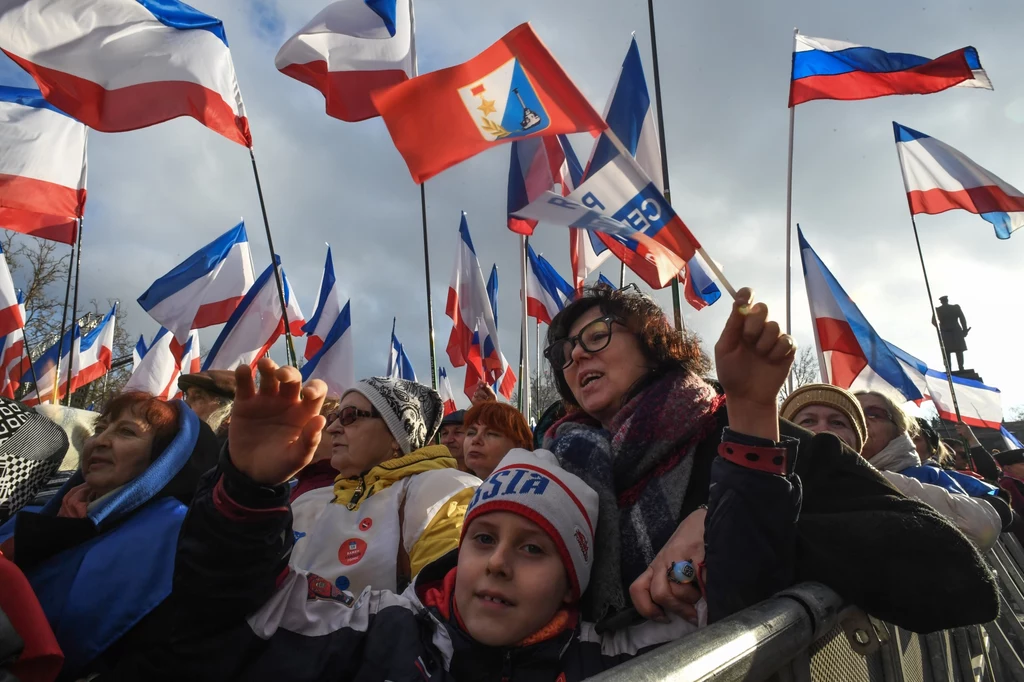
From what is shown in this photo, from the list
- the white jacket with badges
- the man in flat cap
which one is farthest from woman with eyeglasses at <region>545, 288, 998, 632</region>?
the man in flat cap

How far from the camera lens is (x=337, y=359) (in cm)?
756

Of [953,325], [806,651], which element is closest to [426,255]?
[806,651]

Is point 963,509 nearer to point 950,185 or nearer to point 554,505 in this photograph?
point 554,505

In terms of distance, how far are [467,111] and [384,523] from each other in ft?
7.33

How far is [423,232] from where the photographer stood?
595 cm

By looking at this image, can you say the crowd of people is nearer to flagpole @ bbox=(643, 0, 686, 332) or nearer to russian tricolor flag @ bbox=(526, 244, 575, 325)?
flagpole @ bbox=(643, 0, 686, 332)

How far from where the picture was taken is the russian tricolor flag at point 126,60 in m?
4.33

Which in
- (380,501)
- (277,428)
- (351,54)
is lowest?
(380,501)

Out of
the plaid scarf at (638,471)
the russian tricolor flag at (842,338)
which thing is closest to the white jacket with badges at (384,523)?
the plaid scarf at (638,471)

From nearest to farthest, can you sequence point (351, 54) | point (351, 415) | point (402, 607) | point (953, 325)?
point (402, 607) → point (351, 415) → point (351, 54) → point (953, 325)

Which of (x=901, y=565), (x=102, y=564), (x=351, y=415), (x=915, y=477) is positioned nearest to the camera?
(x=901, y=565)

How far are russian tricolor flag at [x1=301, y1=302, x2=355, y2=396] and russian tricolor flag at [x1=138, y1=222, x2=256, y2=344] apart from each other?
1578 mm

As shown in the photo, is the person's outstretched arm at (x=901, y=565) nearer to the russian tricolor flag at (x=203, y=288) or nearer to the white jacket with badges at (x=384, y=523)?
the white jacket with badges at (x=384, y=523)

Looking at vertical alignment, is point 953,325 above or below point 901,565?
below
